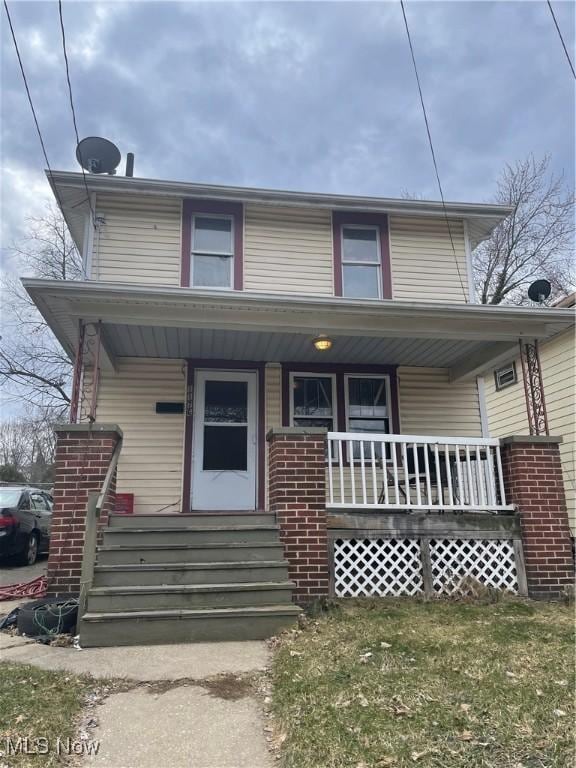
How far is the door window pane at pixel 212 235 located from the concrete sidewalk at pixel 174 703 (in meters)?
5.53

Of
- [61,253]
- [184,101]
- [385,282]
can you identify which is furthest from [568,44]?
[61,253]

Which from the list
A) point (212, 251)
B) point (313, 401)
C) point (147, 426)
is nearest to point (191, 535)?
point (147, 426)

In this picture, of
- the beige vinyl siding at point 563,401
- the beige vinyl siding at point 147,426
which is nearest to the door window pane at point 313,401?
the beige vinyl siding at point 147,426

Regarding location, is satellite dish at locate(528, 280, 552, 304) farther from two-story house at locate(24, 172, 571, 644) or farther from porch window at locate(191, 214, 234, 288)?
porch window at locate(191, 214, 234, 288)

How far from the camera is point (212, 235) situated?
7809 mm

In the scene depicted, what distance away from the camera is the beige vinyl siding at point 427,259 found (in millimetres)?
8016

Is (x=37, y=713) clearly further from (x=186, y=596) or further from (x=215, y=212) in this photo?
(x=215, y=212)

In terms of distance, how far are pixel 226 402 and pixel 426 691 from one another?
4964 mm

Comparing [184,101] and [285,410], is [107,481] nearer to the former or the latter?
[285,410]

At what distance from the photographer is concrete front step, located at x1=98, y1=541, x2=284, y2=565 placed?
467 cm

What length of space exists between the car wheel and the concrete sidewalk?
15.6 feet

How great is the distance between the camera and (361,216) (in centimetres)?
812

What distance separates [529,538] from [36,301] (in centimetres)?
585

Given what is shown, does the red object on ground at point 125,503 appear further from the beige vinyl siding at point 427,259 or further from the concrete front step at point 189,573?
the beige vinyl siding at point 427,259
